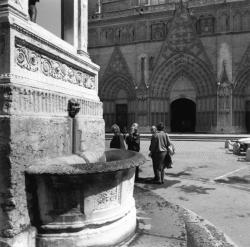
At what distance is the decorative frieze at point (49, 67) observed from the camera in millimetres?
2828

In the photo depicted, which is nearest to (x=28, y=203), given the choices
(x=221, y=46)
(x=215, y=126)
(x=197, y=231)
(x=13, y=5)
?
(x=13, y=5)

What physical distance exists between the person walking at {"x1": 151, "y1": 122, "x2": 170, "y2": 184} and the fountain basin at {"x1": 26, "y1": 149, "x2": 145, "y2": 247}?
163 inches

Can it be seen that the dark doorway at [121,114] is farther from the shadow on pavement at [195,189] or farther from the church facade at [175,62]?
the shadow on pavement at [195,189]

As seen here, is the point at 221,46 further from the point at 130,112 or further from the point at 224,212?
the point at 224,212

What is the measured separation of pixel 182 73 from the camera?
27984 millimetres

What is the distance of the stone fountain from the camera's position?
2.55m

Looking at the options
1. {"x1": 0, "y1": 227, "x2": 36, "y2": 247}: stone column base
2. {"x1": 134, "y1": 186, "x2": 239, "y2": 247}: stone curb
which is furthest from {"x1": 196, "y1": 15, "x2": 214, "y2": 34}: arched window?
{"x1": 0, "y1": 227, "x2": 36, "y2": 247}: stone column base

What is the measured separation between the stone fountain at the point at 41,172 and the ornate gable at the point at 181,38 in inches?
A: 993

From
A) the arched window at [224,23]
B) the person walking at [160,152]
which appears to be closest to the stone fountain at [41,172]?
the person walking at [160,152]

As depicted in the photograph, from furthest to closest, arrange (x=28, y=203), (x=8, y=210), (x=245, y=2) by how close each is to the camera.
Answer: (x=245, y=2) → (x=28, y=203) → (x=8, y=210)

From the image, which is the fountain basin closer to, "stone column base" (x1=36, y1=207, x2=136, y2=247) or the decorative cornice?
"stone column base" (x1=36, y1=207, x2=136, y2=247)

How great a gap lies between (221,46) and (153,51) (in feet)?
19.9

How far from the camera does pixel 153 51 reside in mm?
28219

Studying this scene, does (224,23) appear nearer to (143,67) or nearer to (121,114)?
(143,67)
